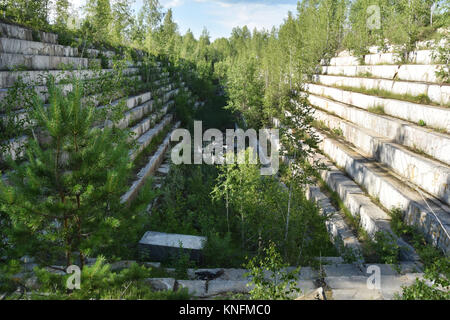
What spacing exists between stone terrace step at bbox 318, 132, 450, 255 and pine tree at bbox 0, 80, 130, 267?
354cm

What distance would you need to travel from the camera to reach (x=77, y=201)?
287 cm

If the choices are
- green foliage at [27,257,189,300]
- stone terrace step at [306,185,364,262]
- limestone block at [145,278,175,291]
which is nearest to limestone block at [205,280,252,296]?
limestone block at [145,278,175,291]

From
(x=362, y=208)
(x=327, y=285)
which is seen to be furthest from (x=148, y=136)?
(x=327, y=285)

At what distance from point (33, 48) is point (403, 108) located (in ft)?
30.1

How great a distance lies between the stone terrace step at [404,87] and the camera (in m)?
7.35

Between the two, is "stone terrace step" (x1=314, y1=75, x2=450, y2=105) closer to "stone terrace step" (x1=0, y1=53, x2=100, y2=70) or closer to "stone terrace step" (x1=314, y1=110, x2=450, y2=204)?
"stone terrace step" (x1=314, y1=110, x2=450, y2=204)

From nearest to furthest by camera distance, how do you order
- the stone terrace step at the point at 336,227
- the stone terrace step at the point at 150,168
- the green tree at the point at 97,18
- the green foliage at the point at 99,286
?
the green foliage at the point at 99,286 < the stone terrace step at the point at 336,227 < the stone terrace step at the point at 150,168 < the green tree at the point at 97,18

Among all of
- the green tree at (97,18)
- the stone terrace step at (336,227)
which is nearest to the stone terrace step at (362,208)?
the stone terrace step at (336,227)

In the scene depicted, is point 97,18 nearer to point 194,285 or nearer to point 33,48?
point 33,48

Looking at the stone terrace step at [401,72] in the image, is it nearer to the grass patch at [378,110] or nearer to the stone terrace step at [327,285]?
the grass patch at [378,110]

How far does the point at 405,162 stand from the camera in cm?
625

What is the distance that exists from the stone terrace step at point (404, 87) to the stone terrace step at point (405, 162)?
5.03 ft
